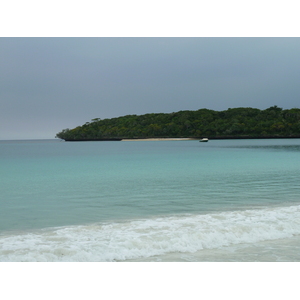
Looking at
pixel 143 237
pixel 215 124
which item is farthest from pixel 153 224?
pixel 215 124

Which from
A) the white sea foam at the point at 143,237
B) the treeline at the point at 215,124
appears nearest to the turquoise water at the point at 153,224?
the white sea foam at the point at 143,237

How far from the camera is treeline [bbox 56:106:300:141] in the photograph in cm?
11462

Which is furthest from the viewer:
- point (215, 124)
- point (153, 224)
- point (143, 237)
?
point (215, 124)

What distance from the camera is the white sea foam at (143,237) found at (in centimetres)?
494

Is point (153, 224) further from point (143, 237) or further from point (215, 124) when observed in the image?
point (215, 124)

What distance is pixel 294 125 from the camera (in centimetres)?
11319

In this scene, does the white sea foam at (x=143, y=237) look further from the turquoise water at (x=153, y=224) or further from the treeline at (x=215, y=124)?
the treeline at (x=215, y=124)

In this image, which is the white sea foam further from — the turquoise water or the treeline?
the treeline

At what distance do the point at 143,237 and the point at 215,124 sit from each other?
11588 cm

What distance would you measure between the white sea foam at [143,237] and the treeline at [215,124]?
112m

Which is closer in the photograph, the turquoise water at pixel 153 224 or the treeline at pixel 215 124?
the turquoise water at pixel 153 224

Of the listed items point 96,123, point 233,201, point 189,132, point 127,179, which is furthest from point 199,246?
point 96,123

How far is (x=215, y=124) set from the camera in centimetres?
11906
